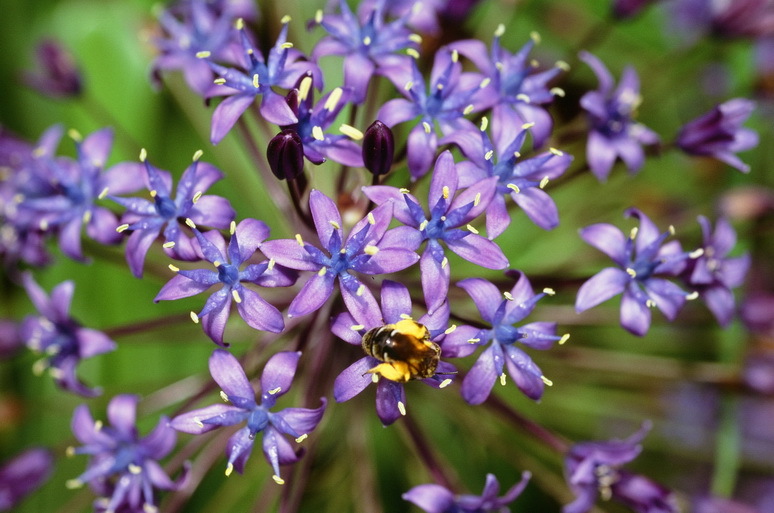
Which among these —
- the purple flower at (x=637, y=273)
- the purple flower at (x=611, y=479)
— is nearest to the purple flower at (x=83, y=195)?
the purple flower at (x=637, y=273)

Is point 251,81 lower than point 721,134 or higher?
higher

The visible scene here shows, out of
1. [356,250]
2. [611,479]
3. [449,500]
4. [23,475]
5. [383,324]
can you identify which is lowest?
[23,475]

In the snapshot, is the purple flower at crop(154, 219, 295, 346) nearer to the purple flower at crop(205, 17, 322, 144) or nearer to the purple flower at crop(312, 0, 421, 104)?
the purple flower at crop(205, 17, 322, 144)

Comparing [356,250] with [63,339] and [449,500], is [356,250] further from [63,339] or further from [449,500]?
[63,339]

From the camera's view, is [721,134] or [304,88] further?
[721,134]

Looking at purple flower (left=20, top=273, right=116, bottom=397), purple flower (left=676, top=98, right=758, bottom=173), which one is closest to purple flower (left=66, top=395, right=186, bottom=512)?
purple flower (left=20, top=273, right=116, bottom=397)

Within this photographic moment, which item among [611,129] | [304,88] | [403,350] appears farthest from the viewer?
[611,129]

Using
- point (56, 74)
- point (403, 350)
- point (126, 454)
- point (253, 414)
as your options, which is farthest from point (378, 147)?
point (56, 74)
